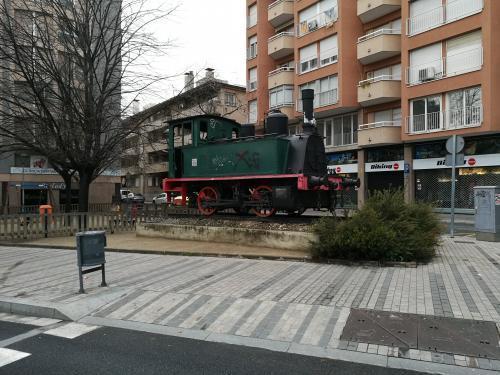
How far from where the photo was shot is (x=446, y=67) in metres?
24.0

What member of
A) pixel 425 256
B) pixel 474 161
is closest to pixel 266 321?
pixel 425 256

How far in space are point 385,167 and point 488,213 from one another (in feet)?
55.4

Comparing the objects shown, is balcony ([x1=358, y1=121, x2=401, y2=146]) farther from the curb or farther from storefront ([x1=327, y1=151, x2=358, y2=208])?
the curb

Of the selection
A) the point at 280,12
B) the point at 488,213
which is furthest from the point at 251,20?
the point at 488,213

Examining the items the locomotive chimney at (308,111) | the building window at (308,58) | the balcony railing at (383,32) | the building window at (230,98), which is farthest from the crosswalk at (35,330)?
the building window at (230,98)

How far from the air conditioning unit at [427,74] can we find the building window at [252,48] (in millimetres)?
16603

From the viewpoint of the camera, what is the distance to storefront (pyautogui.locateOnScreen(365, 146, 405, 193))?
27.8 m

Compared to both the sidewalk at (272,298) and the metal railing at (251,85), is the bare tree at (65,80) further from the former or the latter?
the metal railing at (251,85)

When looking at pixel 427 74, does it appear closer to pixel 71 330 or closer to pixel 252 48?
pixel 252 48

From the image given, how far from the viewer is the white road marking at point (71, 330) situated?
5230 mm

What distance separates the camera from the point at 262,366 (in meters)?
4.20

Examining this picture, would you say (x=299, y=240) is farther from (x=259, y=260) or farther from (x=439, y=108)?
(x=439, y=108)

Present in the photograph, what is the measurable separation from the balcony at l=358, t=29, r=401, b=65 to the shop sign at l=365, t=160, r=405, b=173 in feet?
22.7

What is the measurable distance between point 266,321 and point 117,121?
54.8 ft
